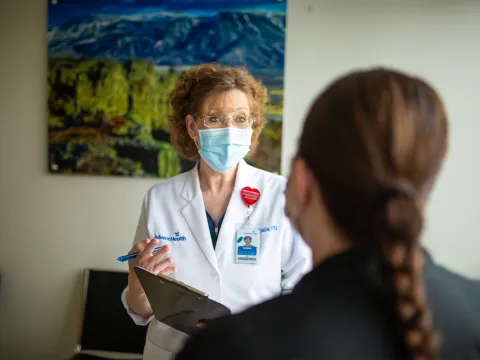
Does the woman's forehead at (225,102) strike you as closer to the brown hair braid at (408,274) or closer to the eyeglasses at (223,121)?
the eyeglasses at (223,121)

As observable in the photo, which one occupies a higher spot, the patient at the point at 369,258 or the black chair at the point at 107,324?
the patient at the point at 369,258

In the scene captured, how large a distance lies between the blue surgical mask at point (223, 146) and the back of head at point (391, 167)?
0.95 metres

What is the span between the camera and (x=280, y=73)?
7.34ft

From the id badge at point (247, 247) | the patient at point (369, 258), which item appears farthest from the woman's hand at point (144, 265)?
the patient at point (369, 258)

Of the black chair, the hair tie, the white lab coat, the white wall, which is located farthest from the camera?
the black chair

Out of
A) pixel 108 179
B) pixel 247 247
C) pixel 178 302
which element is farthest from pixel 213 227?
pixel 108 179

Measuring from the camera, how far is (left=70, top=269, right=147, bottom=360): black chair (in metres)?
2.35

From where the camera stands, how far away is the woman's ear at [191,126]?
159 centimetres

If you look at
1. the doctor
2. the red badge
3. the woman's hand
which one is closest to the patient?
the woman's hand

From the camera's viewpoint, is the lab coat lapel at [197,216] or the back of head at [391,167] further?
the lab coat lapel at [197,216]

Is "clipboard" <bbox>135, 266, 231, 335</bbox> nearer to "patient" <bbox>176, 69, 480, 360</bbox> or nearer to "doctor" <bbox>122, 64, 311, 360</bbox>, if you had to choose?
"doctor" <bbox>122, 64, 311, 360</bbox>

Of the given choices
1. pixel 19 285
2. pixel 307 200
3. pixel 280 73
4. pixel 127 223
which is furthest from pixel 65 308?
pixel 307 200

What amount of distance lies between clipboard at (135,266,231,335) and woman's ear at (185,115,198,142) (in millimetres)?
616

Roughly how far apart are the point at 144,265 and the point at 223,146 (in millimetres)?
522
